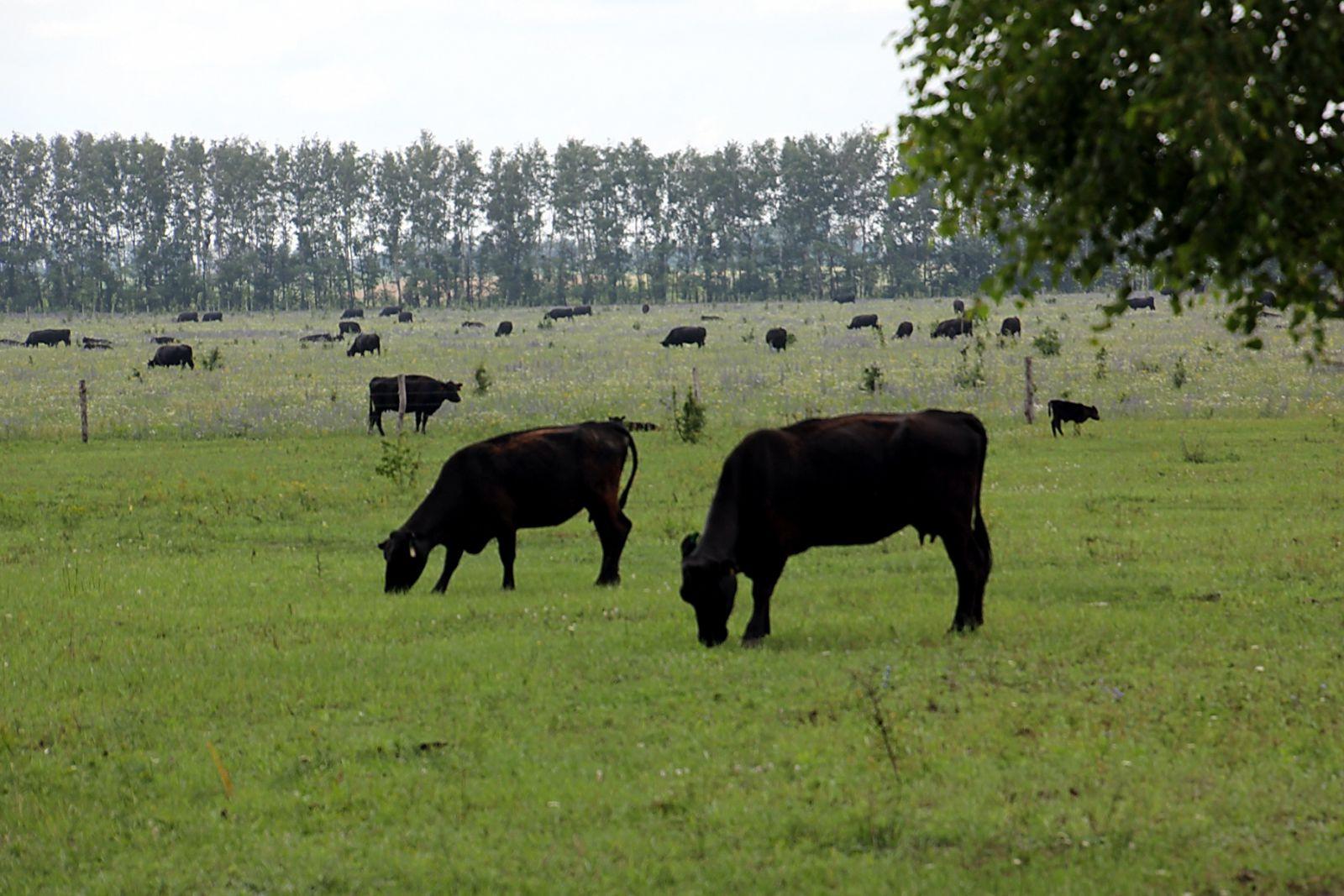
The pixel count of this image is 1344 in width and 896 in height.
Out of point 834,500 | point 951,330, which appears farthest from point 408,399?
point 951,330

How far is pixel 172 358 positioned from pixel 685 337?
21983 mm

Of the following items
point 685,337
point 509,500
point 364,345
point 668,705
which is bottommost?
point 668,705

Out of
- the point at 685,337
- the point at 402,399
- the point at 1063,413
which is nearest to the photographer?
the point at 1063,413

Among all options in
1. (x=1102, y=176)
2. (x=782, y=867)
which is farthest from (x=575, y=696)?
(x=1102, y=176)

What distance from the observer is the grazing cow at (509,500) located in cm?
1518

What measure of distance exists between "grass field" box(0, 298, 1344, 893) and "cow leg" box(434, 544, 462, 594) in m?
0.47

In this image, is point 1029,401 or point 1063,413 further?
point 1029,401

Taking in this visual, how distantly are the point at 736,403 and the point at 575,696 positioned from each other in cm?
2695

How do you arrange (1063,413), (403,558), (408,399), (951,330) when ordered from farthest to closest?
(951,330)
(408,399)
(1063,413)
(403,558)

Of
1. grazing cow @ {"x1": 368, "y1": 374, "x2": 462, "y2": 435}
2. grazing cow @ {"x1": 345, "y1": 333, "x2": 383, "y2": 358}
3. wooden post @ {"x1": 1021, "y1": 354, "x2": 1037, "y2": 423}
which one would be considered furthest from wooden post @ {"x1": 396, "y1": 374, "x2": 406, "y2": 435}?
grazing cow @ {"x1": 345, "y1": 333, "x2": 383, "y2": 358}

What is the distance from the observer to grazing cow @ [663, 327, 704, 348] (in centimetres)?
6419

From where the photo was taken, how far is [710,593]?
38.4 ft

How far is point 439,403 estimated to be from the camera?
3478 centimetres

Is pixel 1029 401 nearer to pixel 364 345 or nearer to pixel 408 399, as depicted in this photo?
pixel 408 399
